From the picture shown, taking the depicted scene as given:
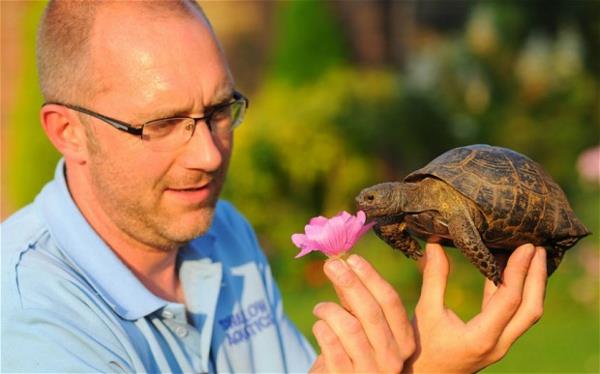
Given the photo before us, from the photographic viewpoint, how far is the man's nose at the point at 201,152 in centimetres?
280

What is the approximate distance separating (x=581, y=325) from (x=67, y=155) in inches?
248

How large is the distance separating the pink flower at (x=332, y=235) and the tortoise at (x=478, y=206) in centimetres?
19

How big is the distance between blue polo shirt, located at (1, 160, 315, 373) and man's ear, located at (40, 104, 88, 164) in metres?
0.11

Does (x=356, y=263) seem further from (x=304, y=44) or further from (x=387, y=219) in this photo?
(x=304, y=44)

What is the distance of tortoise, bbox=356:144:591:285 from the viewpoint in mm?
2424

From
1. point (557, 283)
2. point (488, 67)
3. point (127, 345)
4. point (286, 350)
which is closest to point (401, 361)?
point (127, 345)

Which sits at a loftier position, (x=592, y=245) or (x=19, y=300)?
(x=19, y=300)

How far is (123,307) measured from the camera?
2.72m

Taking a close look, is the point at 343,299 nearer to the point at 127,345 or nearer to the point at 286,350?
the point at 127,345

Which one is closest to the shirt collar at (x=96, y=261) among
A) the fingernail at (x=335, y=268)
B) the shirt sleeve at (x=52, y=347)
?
the shirt sleeve at (x=52, y=347)

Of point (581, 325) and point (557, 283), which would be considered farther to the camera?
point (557, 283)

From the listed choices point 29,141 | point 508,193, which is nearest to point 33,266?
point 508,193

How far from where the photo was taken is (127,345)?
101 inches

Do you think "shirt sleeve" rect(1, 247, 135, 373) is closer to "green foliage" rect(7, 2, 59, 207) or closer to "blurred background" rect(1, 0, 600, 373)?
"blurred background" rect(1, 0, 600, 373)
